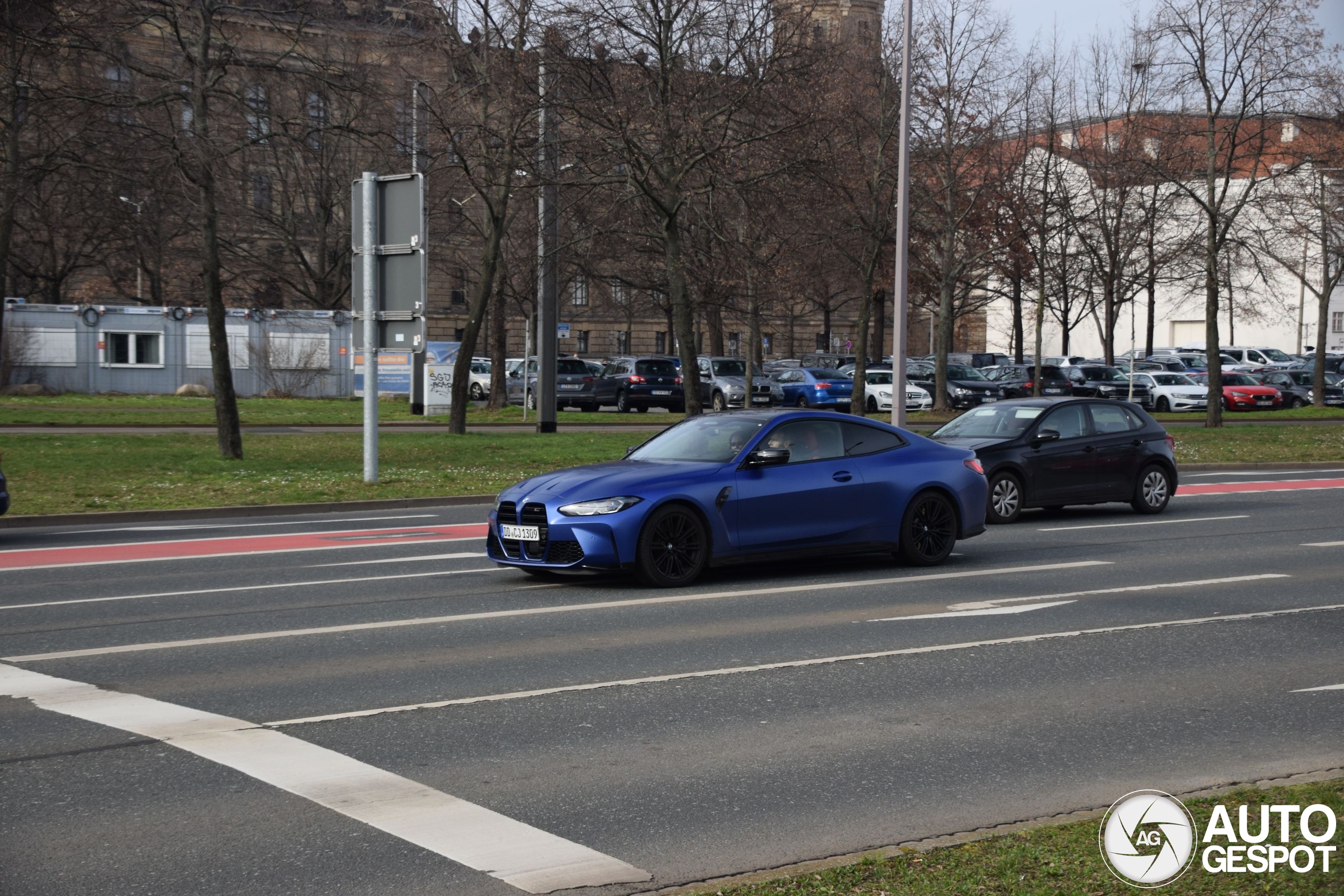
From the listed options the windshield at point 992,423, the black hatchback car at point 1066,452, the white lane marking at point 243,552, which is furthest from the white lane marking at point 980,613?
the windshield at point 992,423

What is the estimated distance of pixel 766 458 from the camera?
12.4 meters

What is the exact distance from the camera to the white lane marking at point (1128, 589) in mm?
11145

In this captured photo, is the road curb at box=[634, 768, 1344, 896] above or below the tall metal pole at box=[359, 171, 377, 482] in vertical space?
below

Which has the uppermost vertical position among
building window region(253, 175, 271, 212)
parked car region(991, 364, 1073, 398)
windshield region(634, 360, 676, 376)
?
building window region(253, 175, 271, 212)

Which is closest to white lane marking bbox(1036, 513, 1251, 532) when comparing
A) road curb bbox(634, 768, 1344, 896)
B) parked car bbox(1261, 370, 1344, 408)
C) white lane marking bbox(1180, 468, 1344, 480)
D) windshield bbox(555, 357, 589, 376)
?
white lane marking bbox(1180, 468, 1344, 480)

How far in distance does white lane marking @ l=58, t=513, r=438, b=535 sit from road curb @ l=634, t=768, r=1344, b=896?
13421mm

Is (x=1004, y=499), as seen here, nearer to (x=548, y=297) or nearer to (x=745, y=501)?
(x=745, y=501)

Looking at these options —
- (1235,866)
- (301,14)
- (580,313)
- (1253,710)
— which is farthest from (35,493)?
(580,313)

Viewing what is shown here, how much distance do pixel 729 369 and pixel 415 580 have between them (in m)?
41.6

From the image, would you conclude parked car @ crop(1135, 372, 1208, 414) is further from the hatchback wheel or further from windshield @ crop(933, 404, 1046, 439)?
the hatchback wheel

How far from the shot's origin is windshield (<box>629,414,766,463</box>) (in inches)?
495

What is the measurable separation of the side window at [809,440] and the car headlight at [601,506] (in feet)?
4.98

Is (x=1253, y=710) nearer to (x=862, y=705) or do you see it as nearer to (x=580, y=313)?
(x=862, y=705)

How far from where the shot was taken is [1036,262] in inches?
1906
